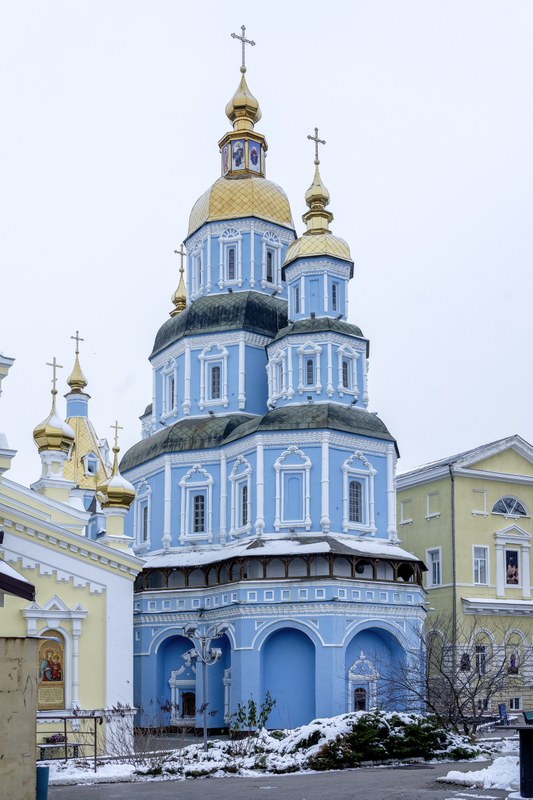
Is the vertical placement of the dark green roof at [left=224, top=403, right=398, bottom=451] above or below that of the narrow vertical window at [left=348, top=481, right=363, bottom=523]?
above

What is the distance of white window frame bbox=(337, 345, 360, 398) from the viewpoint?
3353 cm

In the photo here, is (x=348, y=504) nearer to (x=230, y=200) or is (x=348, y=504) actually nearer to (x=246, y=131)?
(x=230, y=200)

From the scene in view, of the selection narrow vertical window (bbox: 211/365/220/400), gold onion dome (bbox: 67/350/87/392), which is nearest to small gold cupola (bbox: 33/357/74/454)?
narrow vertical window (bbox: 211/365/220/400)

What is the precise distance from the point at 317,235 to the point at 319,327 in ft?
10.6

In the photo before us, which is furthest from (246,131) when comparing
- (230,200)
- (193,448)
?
(193,448)

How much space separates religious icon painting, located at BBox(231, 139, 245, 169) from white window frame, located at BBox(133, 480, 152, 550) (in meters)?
12.1

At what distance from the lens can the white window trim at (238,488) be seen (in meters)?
32.4

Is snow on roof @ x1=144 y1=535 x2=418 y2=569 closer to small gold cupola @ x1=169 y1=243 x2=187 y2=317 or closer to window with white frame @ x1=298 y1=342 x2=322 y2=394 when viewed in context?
window with white frame @ x1=298 y1=342 x2=322 y2=394

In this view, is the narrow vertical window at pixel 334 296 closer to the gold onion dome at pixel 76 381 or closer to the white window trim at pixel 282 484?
the white window trim at pixel 282 484

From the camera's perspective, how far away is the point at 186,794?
13523 mm

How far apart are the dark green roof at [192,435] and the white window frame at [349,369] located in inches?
129

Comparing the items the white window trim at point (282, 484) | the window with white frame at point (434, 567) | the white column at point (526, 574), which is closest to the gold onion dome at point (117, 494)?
the white window trim at point (282, 484)

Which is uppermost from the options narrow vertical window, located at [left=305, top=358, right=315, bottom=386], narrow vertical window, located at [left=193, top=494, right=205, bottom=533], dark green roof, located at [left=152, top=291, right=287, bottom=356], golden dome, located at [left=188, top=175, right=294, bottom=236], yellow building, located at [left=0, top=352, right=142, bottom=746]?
golden dome, located at [left=188, top=175, right=294, bottom=236]

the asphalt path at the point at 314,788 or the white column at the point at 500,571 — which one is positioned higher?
the white column at the point at 500,571
